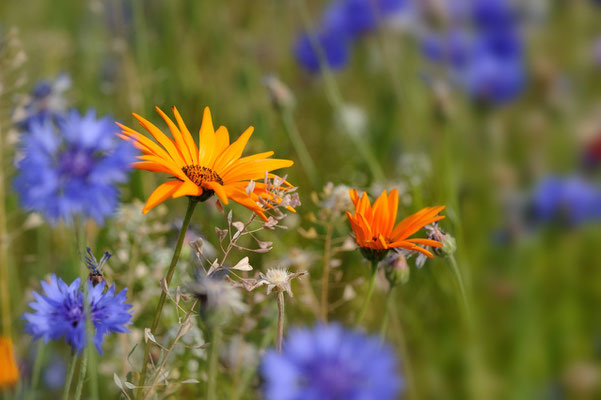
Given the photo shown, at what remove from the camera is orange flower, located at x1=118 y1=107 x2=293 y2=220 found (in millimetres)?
355

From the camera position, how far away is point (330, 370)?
10.7 inches

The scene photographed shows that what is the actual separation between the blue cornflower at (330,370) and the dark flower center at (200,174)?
0.14m

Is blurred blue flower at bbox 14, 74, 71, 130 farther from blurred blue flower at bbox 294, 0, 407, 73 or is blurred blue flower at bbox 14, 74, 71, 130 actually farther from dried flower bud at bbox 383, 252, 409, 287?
blurred blue flower at bbox 294, 0, 407, 73

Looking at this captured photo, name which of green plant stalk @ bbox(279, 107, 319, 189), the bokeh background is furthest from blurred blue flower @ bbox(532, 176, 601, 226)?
green plant stalk @ bbox(279, 107, 319, 189)

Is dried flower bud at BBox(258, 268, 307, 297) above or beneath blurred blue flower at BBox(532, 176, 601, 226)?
beneath

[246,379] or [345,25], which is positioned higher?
[345,25]

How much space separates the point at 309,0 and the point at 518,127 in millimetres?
884

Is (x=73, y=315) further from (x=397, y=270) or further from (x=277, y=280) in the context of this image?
(x=397, y=270)

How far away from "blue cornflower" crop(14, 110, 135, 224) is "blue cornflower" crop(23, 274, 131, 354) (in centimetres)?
8

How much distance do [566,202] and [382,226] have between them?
0.69 metres

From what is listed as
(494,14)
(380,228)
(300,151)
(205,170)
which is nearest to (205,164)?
(205,170)

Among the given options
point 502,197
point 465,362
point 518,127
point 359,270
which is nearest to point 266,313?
point 359,270

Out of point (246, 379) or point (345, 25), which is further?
point (345, 25)

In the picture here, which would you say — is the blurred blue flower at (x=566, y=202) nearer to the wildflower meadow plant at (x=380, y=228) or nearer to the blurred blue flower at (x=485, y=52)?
the blurred blue flower at (x=485, y=52)
